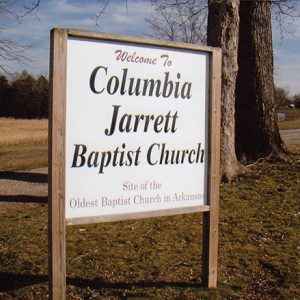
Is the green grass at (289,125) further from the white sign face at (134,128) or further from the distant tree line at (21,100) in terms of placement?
the white sign face at (134,128)

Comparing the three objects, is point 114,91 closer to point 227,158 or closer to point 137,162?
point 137,162

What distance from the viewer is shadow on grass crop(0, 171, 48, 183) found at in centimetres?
1278

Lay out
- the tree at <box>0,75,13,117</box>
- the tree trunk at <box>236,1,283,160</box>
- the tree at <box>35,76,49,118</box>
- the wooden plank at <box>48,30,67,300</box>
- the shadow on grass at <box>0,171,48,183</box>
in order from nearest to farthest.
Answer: the wooden plank at <box>48,30,67,300</box>, the tree trunk at <box>236,1,283,160</box>, the shadow on grass at <box>0,171,48,183</box>, the tree at <box>0,75,13,117</box>, the tree at <box>35,76,49,118</box>

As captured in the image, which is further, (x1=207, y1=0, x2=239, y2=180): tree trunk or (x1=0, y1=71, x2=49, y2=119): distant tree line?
(x1=0, y1=71, x2=49, y2=119): distant tree line

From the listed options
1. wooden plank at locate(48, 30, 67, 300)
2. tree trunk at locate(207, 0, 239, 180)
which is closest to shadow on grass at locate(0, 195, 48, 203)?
tree trunk at locate(207, 0, 239, 180)

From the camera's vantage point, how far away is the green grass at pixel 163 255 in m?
4.68

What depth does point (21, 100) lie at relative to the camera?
210ft

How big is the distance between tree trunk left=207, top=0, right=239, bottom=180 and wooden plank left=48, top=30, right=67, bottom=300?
17.4ft

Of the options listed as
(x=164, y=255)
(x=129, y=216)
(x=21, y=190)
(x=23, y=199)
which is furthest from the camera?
(x=21, y=190)

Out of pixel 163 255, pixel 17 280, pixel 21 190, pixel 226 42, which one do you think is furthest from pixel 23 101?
pixel 17 280

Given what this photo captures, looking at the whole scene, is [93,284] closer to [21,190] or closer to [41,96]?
[21,190]

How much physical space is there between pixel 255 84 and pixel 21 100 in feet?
183

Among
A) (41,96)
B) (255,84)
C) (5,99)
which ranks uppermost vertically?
(41,96)

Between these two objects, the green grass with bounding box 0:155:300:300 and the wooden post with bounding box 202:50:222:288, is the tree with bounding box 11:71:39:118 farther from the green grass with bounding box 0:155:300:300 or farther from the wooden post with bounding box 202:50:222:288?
the wooden post with bounding box 202:50:222:288
